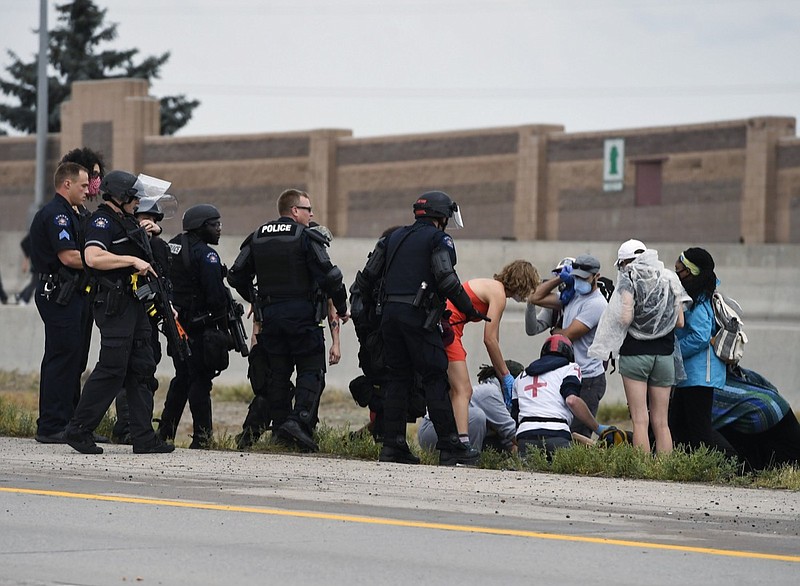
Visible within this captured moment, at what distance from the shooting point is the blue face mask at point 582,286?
1333cm

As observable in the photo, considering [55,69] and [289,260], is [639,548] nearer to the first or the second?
[289,260]

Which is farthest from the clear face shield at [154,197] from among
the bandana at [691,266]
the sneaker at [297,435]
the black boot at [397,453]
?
the bandana at [691,266]

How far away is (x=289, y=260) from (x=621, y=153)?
3512cm

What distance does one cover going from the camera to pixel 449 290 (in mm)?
11789

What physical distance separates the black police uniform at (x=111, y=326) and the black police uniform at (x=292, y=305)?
1.01 meters

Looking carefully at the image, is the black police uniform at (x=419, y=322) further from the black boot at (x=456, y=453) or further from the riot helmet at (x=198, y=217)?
the riot helmet at (x=198, y=217)

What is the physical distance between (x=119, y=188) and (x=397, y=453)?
2.78 m

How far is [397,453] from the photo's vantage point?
12.1 meters

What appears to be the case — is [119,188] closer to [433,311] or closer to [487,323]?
[433,311]

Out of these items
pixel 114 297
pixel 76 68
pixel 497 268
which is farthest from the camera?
pixel 76 68

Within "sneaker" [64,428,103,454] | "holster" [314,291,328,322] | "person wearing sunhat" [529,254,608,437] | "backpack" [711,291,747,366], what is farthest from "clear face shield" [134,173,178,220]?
"backpack" [711,291,747,366]

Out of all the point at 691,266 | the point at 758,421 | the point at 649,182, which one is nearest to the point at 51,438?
the point at 691,266

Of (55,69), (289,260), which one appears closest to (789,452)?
(289,260)

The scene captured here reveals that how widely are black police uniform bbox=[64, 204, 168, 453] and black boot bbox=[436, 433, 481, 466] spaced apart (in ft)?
7.22
